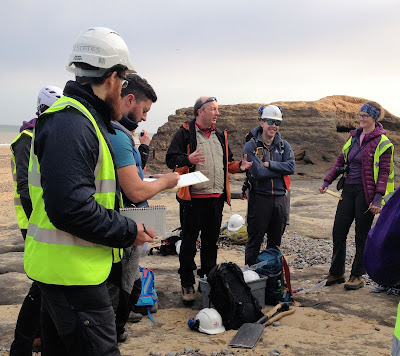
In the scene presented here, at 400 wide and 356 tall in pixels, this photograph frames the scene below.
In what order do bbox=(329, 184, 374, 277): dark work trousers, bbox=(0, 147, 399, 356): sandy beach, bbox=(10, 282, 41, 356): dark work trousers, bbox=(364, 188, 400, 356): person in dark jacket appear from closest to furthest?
1. bbox=(364, 188, 400, 356): person in dark jacket
2. bbox=(10, 282, 41, 356): dark work trousers
3. bbox=(0, 147, 399, 356): sandy beach
4. bbox=(329, 184, 374, 277): dark work trousers

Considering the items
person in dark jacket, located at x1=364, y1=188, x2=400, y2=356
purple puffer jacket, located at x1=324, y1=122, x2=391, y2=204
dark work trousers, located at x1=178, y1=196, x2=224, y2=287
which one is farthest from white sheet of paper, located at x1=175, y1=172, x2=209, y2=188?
purple puffer jacket, located at x1=324, y1=122, x2=391, y2=204

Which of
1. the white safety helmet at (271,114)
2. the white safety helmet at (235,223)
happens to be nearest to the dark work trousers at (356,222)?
the white safety helmet at (271,114)

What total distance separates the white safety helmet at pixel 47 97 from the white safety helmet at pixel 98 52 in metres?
1.64

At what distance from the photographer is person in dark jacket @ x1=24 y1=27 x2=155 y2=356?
2.15 meters

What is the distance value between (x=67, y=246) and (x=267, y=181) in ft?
13.4

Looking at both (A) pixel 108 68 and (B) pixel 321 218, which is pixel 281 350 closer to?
(A) pixel 108 68

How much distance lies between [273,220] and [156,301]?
181cm

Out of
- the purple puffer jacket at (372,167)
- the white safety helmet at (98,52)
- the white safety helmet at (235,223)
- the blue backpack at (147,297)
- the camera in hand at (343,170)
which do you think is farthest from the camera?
the white safety helmet at (235,223)

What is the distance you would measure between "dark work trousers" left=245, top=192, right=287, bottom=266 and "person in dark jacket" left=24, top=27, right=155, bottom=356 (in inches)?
146

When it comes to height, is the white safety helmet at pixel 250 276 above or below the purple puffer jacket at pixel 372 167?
below

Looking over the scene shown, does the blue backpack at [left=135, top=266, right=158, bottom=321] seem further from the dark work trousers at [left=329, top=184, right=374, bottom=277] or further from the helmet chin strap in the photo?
the helmet chin strap

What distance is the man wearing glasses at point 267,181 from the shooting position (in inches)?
237

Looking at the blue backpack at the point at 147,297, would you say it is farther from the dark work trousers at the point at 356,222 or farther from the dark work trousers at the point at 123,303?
the dark work trousers at the point at 356,222

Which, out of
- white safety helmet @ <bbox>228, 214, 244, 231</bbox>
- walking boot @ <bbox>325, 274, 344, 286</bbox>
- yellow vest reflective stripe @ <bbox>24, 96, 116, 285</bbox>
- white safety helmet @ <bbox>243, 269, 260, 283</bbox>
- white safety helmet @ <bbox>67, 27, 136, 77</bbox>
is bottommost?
walking boot @ <bbox>325, 274, 344, 286</bbox>
